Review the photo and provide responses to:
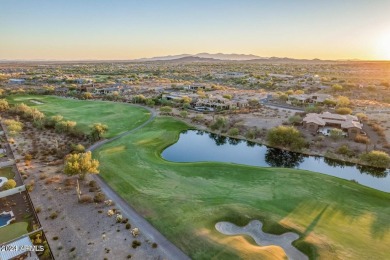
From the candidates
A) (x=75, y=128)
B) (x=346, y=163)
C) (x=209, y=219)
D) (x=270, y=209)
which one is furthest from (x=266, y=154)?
(x=75, y=128)

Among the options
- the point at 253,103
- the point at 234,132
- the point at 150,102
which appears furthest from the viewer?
the point at 253,103

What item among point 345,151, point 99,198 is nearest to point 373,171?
point 345,151

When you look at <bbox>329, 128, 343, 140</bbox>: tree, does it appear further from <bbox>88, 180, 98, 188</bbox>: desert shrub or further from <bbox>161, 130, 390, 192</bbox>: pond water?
<bbox>88, 180, 98, 188</bbox>: desert shrub

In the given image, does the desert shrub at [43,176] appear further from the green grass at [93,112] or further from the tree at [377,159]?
the tree at [377,159]

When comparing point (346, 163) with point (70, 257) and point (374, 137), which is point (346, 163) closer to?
point (374, 137)

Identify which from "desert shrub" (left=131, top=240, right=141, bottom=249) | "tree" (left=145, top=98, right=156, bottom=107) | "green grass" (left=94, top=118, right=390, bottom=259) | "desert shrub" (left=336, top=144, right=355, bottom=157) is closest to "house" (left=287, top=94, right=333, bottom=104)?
"desert shrub" (left=336, top=144, right=355, bottom=157)

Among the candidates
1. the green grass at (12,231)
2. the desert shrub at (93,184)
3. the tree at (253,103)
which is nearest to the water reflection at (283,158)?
the desert shrub at (93,184)

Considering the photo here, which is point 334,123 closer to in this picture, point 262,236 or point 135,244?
point 262,236
